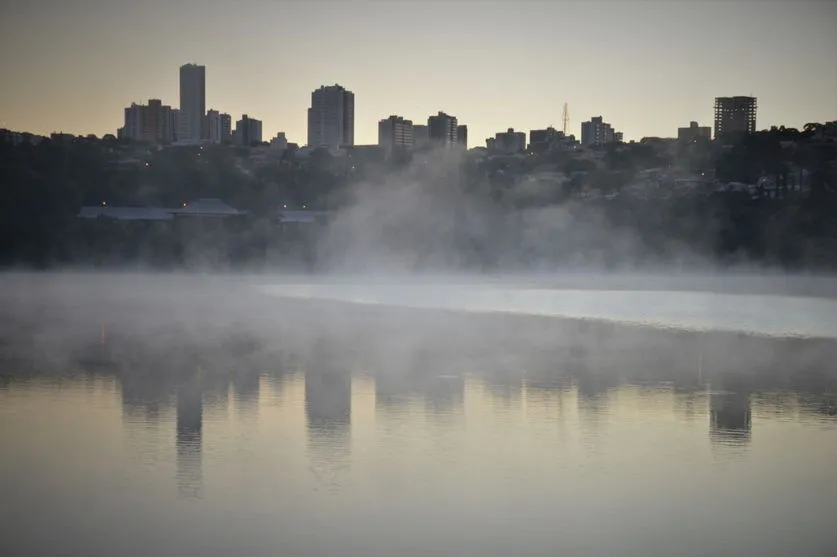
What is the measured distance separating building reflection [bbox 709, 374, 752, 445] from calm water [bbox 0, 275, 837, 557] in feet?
0.18

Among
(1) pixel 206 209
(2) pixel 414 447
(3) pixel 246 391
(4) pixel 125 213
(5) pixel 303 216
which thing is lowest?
(2) pixel 414 447

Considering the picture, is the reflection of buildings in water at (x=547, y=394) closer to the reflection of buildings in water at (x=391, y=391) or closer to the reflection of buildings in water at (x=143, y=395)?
the reflection of buildings in water at (x=391, y=391)

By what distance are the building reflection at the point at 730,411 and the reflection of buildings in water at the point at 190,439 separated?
205 inches

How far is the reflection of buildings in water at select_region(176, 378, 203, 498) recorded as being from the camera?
9664 millimetres

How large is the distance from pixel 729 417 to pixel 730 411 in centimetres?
39

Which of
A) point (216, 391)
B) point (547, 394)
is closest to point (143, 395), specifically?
point (216, 391)

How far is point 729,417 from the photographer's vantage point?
13.2 metres

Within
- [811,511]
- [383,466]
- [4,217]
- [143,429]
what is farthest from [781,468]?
[4,217]

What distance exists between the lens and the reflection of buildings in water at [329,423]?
10.4 metres

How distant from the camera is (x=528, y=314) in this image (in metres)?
29.1

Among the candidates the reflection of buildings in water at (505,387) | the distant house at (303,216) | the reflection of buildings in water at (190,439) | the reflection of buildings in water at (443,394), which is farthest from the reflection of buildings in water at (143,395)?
the distant house at (303,216)

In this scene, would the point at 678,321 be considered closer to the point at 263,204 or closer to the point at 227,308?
the point at 227,308

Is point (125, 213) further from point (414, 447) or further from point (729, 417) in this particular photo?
point (414, 447)

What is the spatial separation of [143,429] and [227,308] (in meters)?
18.1
